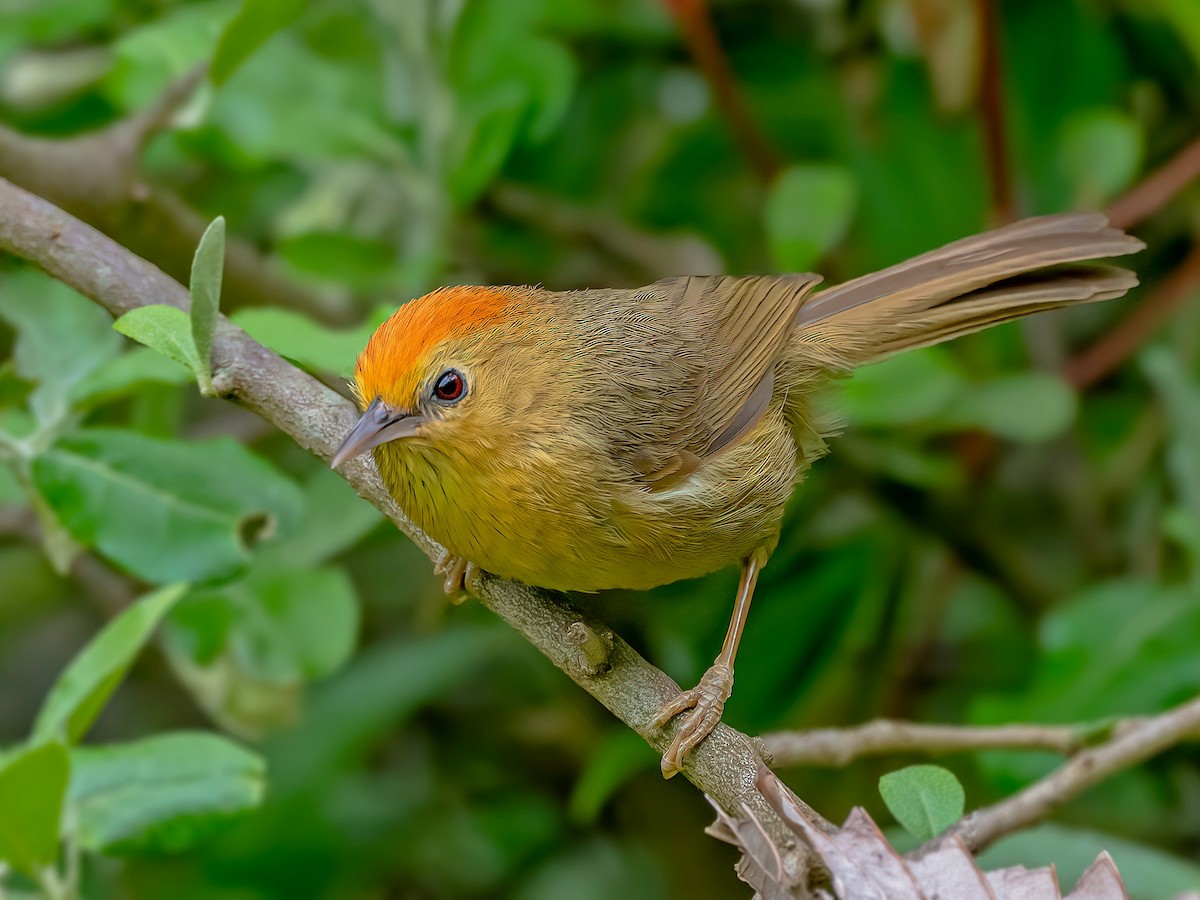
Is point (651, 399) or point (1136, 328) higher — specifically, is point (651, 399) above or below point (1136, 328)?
below

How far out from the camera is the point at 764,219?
4168 mm

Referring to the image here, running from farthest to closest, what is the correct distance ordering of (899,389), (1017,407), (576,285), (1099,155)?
(576,285) → (1099,155) → (1017,407) → (899,389)

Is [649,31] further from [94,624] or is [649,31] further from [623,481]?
[94,624]

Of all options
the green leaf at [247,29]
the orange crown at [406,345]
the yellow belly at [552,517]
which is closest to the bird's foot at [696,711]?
the yellow belly at [552,517]

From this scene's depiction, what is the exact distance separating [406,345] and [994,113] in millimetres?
2018

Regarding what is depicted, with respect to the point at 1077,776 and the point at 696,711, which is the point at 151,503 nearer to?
the point at 696,711

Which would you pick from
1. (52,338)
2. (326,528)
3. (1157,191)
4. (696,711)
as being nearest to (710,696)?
(696,711)

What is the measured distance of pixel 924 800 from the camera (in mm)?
1805

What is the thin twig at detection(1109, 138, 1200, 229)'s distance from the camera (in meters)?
3.54

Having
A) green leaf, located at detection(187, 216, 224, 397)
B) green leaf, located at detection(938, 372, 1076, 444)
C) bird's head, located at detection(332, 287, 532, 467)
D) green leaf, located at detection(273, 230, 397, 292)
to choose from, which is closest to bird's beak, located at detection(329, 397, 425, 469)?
bird's head, located at detection(332, 287, 532, 467)

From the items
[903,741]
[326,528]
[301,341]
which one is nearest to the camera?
[301,341]

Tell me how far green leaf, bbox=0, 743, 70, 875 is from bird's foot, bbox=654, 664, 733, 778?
1.01 meters

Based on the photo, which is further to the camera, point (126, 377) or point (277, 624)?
point (277, 624)

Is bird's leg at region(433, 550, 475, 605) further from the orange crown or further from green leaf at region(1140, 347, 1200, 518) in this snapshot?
green leaf at region(1140, 347, 1200, 518)
